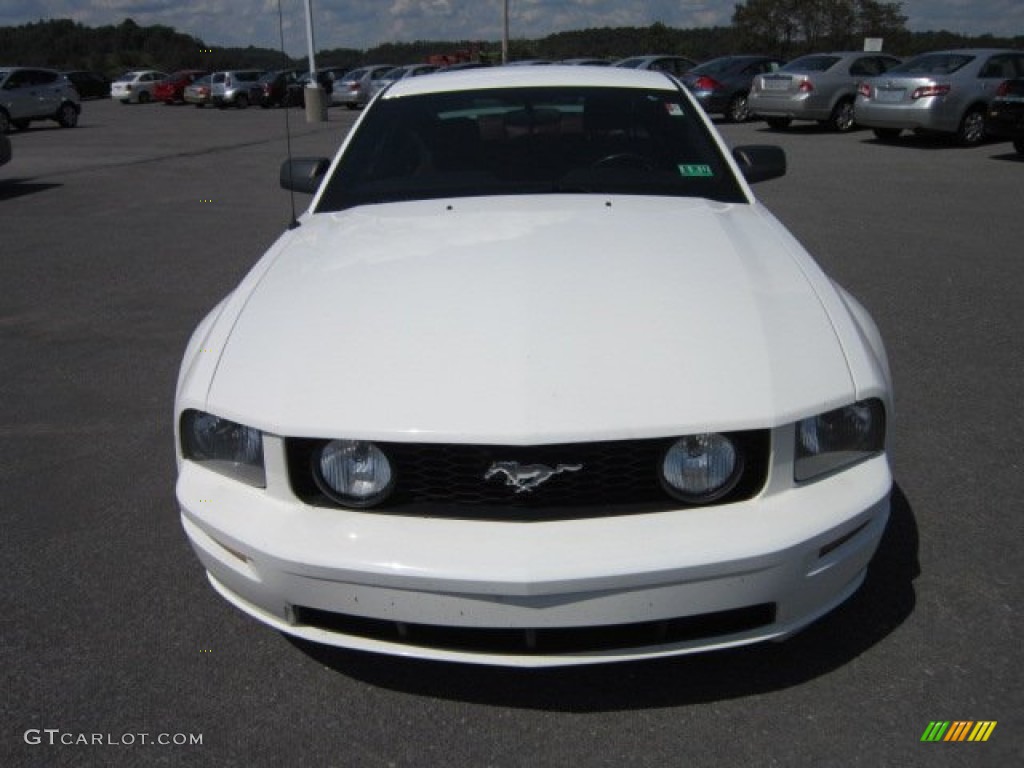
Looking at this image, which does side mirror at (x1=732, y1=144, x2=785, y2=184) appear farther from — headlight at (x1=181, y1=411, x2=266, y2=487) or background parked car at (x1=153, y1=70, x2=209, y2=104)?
background parked car at (x1=153, y1=70, x2=209, y2=104)

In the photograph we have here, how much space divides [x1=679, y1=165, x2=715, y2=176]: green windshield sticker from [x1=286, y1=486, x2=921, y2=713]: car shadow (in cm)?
178

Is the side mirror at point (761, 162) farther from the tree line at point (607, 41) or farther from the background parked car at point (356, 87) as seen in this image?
the background parked car at point (356, 87)

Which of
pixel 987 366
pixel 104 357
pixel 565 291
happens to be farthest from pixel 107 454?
pixel 987 366

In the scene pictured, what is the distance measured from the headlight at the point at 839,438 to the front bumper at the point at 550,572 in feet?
0.15

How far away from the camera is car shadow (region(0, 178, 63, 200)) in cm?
1241

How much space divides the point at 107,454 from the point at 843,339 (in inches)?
122

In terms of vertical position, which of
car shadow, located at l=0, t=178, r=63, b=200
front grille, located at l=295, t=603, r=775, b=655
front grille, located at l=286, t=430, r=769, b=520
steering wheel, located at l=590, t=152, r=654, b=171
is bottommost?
car shadow, located at l=0, t=178, r=63, b=200

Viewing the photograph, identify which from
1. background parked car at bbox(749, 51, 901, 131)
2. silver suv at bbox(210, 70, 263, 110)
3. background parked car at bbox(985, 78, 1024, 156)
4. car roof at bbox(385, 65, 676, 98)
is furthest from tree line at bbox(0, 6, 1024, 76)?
car roof at bbox(385, 65, 676, 98)

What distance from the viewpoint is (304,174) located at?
13.3 ft

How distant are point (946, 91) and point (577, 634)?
15.4 meters

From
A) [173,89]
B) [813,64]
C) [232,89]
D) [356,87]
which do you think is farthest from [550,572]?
[173,89]

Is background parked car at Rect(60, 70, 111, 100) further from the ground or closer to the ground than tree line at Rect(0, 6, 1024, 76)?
closer to the ground

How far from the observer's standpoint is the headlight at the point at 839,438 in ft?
7.50

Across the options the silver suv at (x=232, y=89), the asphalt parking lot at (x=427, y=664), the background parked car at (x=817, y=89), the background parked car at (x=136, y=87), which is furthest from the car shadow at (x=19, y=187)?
the background parked car at (x=136, y=87)
